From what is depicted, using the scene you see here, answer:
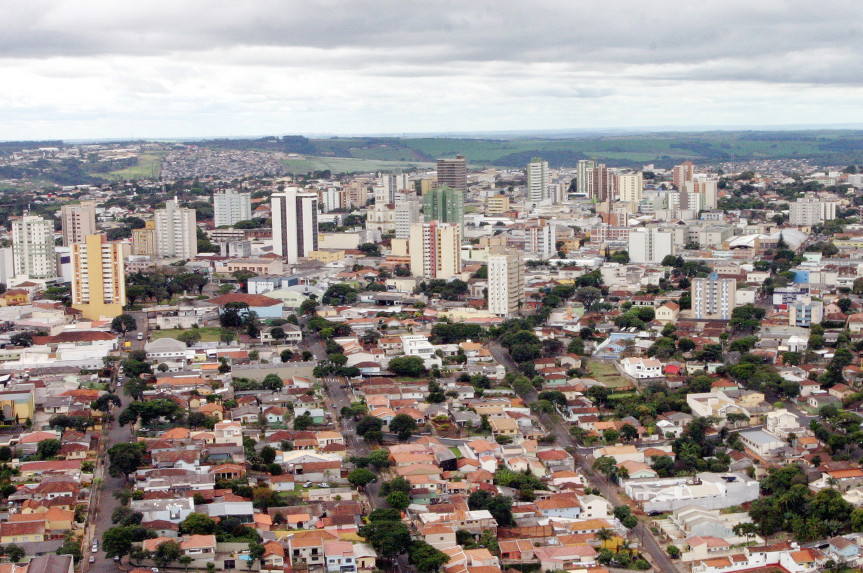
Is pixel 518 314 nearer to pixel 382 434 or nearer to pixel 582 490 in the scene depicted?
pixel 382 434

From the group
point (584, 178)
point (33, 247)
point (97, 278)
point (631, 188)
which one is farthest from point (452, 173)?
point (97, 278)

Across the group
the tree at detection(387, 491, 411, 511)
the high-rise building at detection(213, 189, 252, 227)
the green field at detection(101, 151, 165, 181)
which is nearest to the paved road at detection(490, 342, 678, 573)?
the tree at detection(387, 491, 411, 511)

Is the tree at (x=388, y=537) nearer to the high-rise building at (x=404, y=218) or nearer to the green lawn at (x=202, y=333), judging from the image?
the green lawn at (x=202, y=333)

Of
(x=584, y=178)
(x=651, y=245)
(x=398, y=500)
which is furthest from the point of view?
(x=584, y=178)

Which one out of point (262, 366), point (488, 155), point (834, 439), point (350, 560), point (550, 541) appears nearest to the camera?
point (350, 560)

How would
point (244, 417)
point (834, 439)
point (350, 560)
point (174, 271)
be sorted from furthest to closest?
1. point (174, 271)
2. point (244, 417)
3. point (834, 439)
4. point (350, 560)

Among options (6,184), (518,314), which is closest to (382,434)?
(518,314)

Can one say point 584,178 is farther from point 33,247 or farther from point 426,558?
point 426,558
